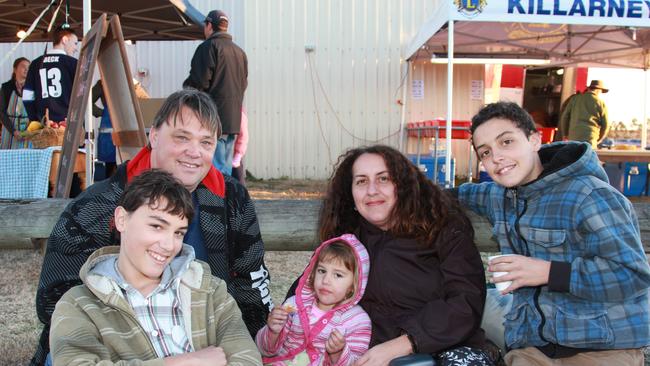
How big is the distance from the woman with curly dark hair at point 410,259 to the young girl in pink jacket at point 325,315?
0.07 metres

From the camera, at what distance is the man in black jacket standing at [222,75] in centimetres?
598

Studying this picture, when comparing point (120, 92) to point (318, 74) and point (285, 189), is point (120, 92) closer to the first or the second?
point (285, 189)

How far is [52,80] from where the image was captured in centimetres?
574

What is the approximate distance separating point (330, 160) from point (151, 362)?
9425mm

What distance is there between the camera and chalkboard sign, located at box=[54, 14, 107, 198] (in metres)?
4.55

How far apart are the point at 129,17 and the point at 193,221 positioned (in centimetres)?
647

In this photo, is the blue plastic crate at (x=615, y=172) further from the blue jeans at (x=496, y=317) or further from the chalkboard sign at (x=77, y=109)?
the chalkboard sign at (x=77, y=109)

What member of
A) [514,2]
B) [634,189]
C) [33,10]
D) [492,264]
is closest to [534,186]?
[492,264]

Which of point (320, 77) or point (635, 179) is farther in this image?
point (320, 77)

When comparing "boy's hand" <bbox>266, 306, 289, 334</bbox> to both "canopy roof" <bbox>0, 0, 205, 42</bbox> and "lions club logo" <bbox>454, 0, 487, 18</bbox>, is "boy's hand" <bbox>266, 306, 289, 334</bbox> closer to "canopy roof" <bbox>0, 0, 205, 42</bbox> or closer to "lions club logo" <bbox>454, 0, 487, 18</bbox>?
"lions club logo" <bbox>454, 0, 487, 18</bbox>

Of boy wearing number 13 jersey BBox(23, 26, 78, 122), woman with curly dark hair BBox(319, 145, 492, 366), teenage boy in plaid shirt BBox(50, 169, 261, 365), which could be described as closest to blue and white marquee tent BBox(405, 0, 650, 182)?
boy wearing number 13 jersey BBox(23, 26, 78, 122)

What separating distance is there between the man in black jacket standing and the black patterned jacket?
137 inches

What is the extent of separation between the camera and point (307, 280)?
2.52 metres

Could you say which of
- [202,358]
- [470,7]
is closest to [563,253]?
[202,358]
